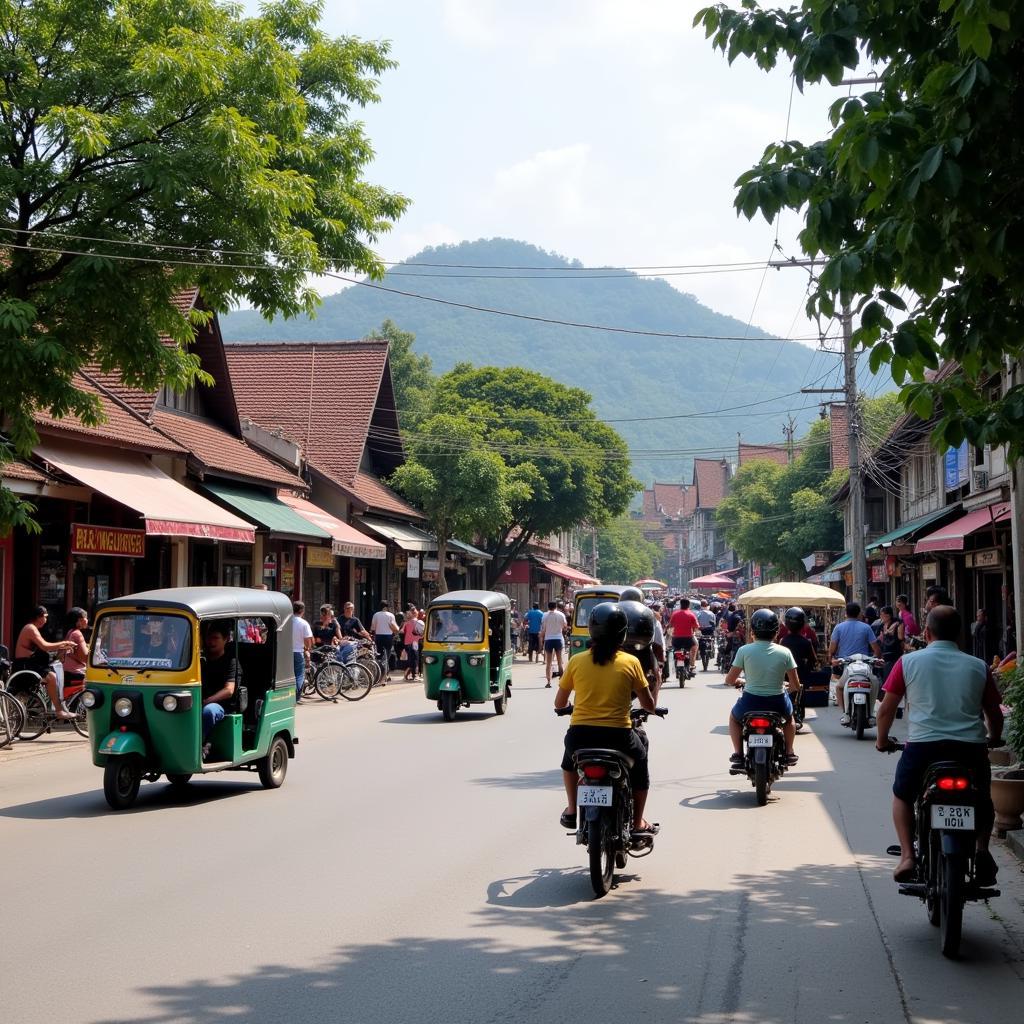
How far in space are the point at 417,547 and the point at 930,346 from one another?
32197mm

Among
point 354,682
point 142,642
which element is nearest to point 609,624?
point 142,642

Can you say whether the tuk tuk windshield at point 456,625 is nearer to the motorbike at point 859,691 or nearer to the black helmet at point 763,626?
the motorbike at point 859,691

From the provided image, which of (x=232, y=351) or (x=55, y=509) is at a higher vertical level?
(x=232, y=351)

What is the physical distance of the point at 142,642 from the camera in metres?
11.7

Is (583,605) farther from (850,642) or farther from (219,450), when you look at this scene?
(850,642)

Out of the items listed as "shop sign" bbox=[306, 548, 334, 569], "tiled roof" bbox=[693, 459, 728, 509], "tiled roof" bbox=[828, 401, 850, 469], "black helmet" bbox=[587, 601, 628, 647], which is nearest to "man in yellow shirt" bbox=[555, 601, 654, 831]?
"black helmet" bbox=[587, 601, 628, 647]

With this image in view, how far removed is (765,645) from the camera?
12320 millimetres

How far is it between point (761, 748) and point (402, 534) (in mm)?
27235

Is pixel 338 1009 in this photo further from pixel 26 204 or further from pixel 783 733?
pixel 26 204

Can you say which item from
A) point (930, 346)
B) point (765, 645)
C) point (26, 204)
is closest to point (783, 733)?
point (765, 645)

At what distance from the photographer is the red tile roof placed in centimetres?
3831

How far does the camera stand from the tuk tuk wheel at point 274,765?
41.7 feet

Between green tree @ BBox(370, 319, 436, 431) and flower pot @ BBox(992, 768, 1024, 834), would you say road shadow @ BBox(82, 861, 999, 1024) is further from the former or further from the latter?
green tree @ BBox(370, 319, 436, 431)

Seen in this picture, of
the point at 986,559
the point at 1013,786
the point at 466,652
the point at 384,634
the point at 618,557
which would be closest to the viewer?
the point at 1013,786
